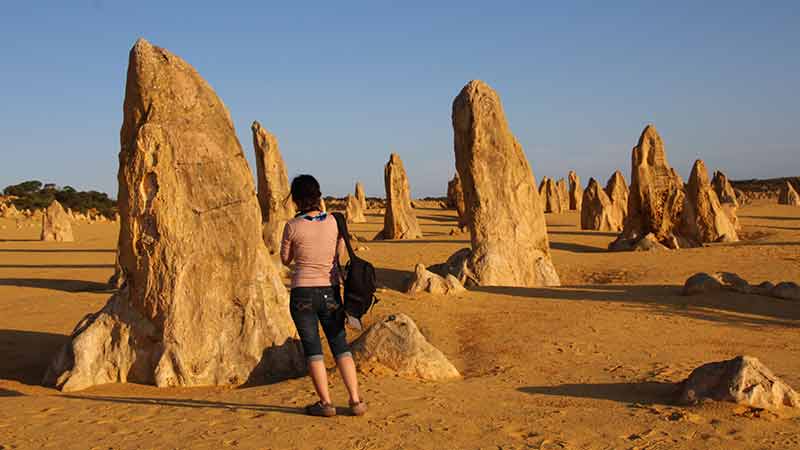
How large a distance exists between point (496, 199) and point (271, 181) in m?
9.75

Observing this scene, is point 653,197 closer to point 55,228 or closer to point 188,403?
point 188,403

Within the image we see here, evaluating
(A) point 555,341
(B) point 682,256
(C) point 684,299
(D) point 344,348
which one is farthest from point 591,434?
(B) point 682,256

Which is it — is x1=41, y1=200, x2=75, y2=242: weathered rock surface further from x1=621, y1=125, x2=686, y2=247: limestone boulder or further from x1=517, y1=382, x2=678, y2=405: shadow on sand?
x1=517, y1=382, x2=678, y2=405: shadow on sand

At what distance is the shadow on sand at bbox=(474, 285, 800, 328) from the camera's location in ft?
31.0

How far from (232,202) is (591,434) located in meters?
4.39

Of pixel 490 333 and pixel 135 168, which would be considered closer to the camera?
pixel 135 168

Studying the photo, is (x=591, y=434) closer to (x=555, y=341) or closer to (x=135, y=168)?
(x=555, y=341)

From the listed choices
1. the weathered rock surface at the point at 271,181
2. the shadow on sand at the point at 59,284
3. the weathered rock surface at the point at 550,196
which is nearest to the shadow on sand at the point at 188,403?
the shadow on sand at the point at 59,284

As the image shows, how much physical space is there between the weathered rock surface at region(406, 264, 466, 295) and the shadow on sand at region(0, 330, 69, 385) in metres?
4.94

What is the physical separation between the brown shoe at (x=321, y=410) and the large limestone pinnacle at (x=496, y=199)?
25.0ft

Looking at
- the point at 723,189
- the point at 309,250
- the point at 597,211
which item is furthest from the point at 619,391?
the point at 723,189

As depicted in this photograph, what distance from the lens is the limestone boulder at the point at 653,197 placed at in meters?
19.2

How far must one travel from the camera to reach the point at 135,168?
7242mm

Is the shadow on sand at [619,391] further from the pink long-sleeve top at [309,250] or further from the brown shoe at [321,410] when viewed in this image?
the pink long-sleeve top at [309,250]
